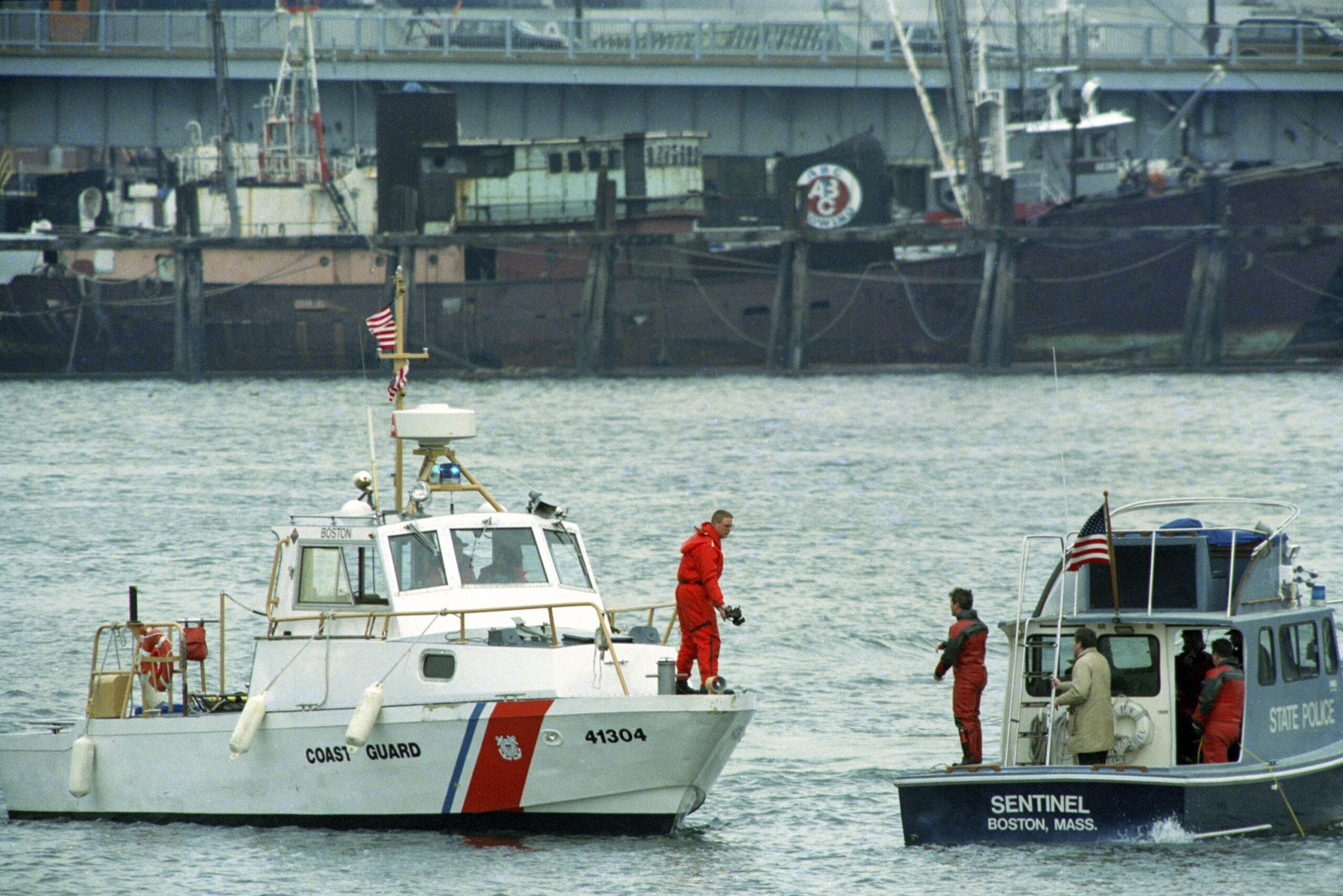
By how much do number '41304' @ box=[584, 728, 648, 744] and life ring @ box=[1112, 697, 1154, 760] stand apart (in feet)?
13.9

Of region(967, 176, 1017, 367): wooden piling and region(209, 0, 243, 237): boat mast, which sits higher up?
region(209, 0, 243, 237): boat mast

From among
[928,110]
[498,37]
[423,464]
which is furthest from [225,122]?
[423,464]

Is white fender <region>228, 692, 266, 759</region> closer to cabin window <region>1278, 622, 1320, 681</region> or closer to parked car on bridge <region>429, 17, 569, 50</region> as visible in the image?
cabin window <region>1278, 622, 1320, 681</region>

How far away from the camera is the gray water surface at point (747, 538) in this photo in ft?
56.4

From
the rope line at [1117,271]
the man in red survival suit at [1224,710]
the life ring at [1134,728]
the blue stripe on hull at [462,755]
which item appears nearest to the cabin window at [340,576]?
the blue stripe on hull at [462,755]

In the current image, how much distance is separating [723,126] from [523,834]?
57608 millimetres

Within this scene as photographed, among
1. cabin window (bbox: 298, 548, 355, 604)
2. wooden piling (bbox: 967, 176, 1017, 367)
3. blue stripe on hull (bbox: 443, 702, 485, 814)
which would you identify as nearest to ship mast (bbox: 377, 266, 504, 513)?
cabin window (bbox: 298, 548, 355, 604)

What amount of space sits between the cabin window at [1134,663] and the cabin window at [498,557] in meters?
5.48

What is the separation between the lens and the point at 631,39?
7012 centimetres

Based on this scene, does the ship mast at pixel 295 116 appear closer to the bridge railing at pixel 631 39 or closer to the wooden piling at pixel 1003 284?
the bridge railing at pixel 631 39

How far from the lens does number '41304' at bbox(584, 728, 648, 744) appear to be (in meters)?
16.9

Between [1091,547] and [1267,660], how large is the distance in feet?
6.32

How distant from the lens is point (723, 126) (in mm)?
73000

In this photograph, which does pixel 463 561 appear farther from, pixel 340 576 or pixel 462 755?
pixel 462 755
